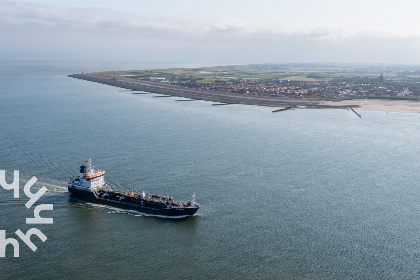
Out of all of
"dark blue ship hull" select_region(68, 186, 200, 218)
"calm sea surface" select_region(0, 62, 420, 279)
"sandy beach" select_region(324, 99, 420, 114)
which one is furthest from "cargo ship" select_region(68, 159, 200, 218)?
"sandy beach" select_region(324, 99, 420, 114)

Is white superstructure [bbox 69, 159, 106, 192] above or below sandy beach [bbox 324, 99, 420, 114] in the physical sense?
below

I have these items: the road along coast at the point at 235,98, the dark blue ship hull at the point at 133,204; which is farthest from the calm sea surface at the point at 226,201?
the road along coast at the point at 235,98

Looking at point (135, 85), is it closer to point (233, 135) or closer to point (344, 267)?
point (233, 135)

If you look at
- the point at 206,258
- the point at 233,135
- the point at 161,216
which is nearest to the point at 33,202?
the point at 161,216

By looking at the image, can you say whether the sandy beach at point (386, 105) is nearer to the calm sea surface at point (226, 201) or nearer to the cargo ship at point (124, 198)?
the calm sea surface at point (226, 201)

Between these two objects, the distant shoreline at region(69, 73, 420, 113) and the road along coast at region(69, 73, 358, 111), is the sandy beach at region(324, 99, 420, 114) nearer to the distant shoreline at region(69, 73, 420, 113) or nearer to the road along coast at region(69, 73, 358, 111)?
the distant shoreline at region(69, 73, 420, 113)

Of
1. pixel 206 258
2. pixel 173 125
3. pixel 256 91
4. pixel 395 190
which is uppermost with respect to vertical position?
pixel 256 91

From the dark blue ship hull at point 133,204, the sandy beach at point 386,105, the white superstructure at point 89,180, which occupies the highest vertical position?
the sandy beach at point 386,105
